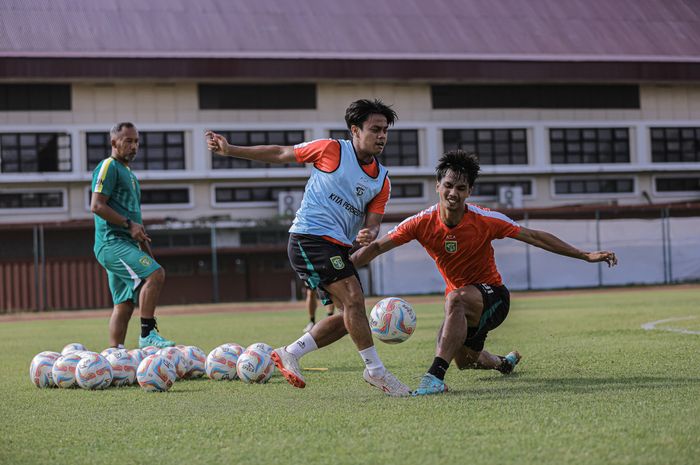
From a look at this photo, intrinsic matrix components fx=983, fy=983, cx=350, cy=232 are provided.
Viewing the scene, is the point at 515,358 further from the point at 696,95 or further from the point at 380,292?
the point at 696,95

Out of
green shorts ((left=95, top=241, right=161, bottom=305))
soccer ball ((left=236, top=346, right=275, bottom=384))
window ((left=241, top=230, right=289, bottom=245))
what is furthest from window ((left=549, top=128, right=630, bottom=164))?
soccer ball ((left=236, top=346, right=275, bottom=384))

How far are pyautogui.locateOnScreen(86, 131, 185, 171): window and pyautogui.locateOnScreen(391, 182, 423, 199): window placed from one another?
10.0 metres

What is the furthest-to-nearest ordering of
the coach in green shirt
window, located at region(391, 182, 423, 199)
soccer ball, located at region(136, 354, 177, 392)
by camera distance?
window, located at region(391, 182, 423, 199)
the coach in green shirt
soccer ball, located at region(136, 354, 177, 392)

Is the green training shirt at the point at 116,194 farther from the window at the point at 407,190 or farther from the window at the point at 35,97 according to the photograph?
the window at the point at 407,190

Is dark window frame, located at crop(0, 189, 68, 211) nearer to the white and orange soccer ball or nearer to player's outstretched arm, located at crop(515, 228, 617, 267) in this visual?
the white and orange soccer ball

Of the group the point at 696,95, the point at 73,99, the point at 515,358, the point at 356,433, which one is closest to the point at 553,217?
the point at 696,95

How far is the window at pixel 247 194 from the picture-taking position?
4575cm

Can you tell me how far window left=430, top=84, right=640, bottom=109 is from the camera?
158 feet

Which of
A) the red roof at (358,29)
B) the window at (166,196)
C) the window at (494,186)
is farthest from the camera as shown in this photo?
the window at (494,186)

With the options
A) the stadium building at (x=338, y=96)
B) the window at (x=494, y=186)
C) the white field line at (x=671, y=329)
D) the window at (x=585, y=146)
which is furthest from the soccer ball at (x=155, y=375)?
the window at (x=585, y=146)

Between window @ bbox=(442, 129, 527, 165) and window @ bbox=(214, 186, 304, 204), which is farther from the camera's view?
window @ bbox=(442, 129, 527, 165)

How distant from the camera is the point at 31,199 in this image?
43844 mm

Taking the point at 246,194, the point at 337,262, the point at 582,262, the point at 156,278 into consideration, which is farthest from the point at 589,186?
the point at 337,262

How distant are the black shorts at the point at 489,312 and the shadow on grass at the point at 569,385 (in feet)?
1.17
